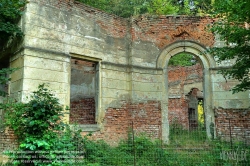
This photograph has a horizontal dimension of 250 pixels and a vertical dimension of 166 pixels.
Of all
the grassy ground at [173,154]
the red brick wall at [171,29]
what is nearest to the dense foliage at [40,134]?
the grassy ground at [173,154]

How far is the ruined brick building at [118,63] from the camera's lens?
25.2ft

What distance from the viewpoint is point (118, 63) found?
9648 mm

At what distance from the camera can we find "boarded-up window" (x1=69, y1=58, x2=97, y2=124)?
1202cm

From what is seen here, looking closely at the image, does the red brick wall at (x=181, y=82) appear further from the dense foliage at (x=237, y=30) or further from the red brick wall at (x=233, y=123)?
the dense foliage at (x=237, y=30)

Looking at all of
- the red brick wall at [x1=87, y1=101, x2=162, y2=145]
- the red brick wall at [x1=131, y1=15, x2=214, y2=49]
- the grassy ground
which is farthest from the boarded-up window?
the grassy ground

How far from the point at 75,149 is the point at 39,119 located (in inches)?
53.2

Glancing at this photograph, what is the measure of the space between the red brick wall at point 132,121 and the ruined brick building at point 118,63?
Answer: 0.03m

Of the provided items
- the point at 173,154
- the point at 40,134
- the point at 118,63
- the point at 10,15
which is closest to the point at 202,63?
the point at 118,63

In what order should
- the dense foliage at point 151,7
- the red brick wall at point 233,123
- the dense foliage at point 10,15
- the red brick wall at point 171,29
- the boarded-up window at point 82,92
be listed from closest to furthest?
the dense foliage at point 10,15, the red brick wall at point 233,123, the red brick wall at point 171,29, the boarded-up window at point 82,92, the dense foliage at point 151,7

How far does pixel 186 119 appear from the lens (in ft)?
54.4

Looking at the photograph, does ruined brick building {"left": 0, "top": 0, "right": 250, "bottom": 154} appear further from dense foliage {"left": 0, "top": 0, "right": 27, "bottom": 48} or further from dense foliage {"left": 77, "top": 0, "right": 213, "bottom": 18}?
dense foliage {"left": 77, "top": 0, "right": 213, "bottom": 18}

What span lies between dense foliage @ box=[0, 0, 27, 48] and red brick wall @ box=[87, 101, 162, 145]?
400cm

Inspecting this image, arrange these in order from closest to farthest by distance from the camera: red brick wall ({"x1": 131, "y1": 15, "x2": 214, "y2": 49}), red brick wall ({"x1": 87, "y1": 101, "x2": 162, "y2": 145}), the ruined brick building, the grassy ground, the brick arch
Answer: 1. the grassy ground
2. the ruined brick building
3. red brick wall ({"x1": 87, "y1": 101, "x2": 162, "y2": 145})
4. the brick arch
5. red brick wall ({"x1": 131, "y1": 15, "x2": 214, "y2": 49})

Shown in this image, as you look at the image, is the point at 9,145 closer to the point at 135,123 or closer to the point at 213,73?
the point at 135,123
